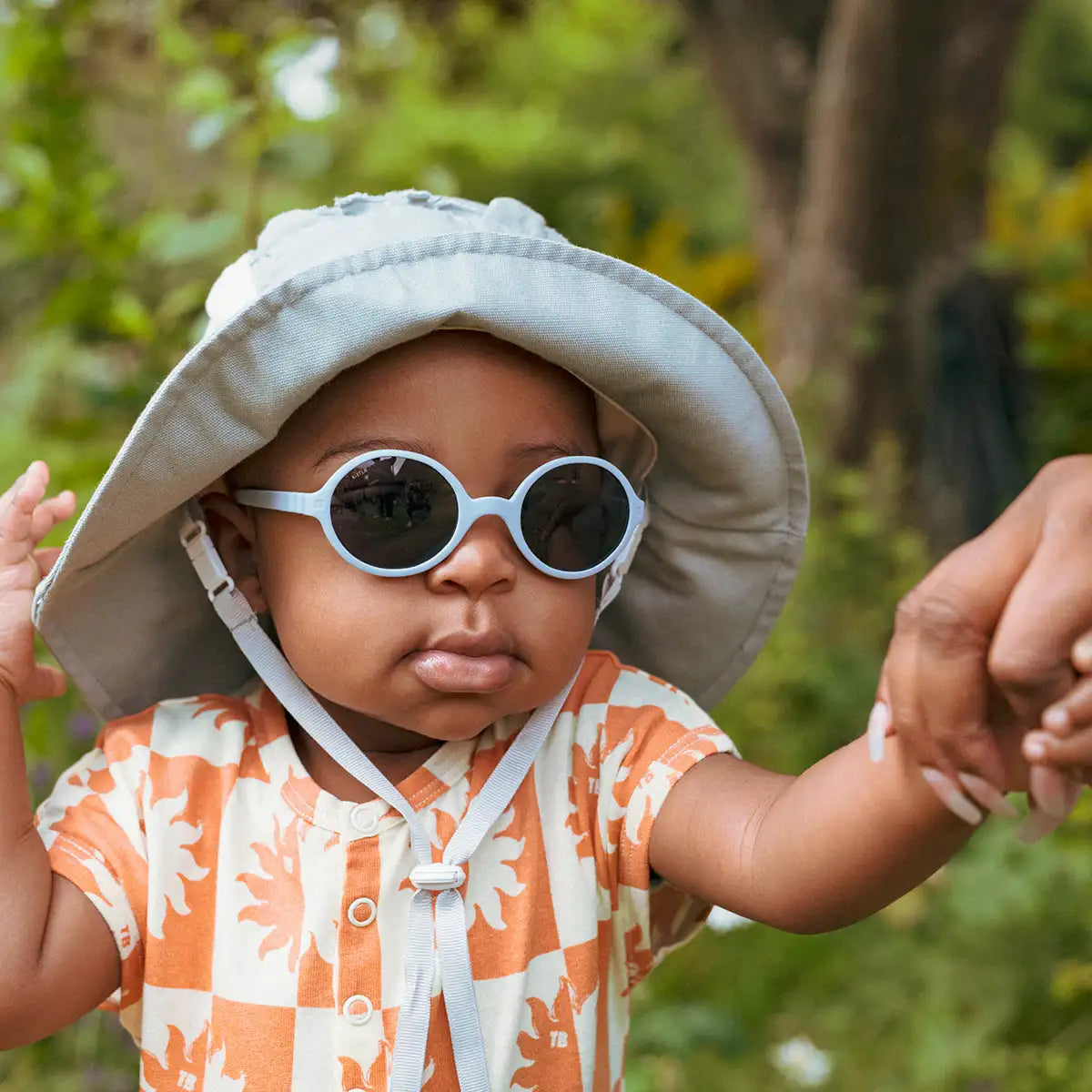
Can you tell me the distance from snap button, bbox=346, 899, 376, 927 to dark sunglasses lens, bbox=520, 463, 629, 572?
1.41 ft

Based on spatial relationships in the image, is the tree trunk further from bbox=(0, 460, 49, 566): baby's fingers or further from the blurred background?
bbox=(0, 460, 49, 566): baby's fingers

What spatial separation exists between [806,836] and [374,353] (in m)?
0.69

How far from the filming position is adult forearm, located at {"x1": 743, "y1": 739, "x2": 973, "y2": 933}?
125 cm

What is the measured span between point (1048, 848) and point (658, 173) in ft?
34.0

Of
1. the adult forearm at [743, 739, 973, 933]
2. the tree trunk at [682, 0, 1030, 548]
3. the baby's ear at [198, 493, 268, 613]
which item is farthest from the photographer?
the tree trunk at [682, 0, 1030, 548]

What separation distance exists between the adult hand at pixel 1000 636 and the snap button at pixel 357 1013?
71 cm

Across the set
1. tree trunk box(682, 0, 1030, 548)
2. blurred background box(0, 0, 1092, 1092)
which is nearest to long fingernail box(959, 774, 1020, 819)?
blurred background box(0, 0, 1092, 1092)

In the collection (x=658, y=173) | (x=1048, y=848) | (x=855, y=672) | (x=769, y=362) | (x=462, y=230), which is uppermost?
(x=658, y=173)

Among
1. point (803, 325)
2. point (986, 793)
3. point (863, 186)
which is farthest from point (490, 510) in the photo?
point (803, 325)

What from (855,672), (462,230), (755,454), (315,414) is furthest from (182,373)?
(855,672)

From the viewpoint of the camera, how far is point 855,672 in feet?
13.9

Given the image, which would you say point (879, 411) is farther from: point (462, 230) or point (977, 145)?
point (462, 230)

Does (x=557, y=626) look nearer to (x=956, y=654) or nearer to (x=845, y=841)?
(x=845, y=841)

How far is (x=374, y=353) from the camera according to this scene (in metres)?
1.49
